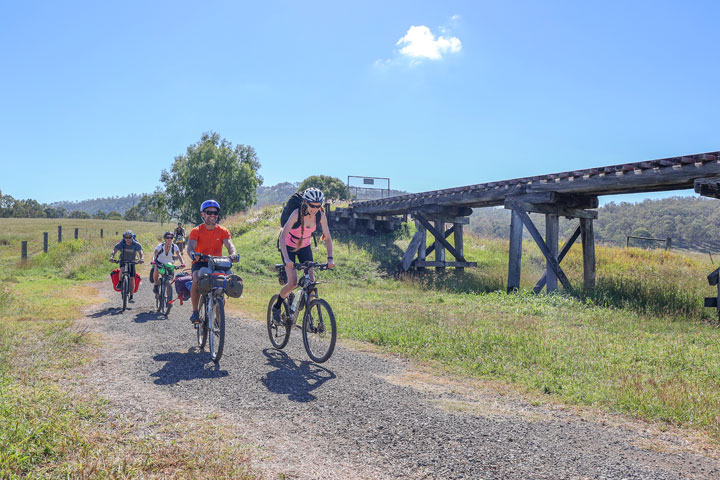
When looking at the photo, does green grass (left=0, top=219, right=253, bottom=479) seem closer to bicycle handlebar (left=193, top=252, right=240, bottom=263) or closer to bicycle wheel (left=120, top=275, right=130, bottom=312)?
bicycle handlebar (left=193, top=252, right=240, bottom=263)

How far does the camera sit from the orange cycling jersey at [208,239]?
6.71 m

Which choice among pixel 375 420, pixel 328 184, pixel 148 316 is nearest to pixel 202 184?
pixel 328 184

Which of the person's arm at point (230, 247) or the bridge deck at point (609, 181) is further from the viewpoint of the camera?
the bridge deck at point (609, 181)

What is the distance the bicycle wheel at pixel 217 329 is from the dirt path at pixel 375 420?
0.16m

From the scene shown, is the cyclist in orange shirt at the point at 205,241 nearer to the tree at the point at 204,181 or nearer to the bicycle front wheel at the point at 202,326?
the bicycle front wheel at the point at 202,326

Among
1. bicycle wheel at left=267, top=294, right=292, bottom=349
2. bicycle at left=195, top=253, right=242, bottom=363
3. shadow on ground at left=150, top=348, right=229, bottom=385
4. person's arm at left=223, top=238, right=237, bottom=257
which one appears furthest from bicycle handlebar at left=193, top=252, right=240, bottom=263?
shadow on ground at left=150, top=348, right=229, bottom=385

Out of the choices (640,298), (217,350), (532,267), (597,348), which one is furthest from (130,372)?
(532,267)

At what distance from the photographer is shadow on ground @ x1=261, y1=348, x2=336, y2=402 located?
4895 millimetres

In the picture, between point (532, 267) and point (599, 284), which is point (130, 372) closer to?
point (599, 284)

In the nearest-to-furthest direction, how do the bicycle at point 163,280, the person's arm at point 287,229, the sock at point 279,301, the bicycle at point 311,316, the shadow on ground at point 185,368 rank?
the shadow on ground at point 185,368 → the bicycle at point 311,316 → the person's arm at point 287,229 → the sock at point 279,301 → the bicycle at point 163,280

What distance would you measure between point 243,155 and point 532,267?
1840 inches

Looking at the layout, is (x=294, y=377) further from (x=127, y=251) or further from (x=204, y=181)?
(x=204, y=181)

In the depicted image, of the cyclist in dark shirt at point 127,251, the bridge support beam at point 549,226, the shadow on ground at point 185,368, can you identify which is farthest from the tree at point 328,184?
the shadow on ground at point 185,368

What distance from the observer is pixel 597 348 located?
7.00 metres
